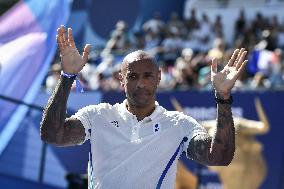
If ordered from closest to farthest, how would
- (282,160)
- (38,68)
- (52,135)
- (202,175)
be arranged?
(52,135) → (38,68) → (282,160) → (202,175)

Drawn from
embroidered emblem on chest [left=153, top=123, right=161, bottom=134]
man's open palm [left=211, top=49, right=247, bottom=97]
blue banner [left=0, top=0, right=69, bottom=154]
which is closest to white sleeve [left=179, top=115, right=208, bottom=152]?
embroidered emblem on chest [left=153, top=123, right=161, bottom=134]

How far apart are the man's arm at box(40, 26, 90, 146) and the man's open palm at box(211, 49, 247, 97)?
2.34 feet

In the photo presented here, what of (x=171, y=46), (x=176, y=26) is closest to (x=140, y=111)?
(x=171, y=46)

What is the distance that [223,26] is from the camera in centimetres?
1402

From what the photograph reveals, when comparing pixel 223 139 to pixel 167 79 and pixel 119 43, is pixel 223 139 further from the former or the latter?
pixel 119 43

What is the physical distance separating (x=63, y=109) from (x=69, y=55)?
0.30 meters

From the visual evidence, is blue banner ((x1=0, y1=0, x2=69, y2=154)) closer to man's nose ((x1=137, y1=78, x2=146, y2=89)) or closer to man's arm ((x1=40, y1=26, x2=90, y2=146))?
man's arm ((x1=40, y1=26, x2=90, y2=146))

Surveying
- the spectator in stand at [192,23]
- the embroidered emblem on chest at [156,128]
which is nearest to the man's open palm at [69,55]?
the embroidered emblem on chest at [156,128]

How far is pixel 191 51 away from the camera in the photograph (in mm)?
12391

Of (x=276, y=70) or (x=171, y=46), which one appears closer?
(x=276, y=70)

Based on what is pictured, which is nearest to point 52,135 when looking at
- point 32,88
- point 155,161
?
point 155,161

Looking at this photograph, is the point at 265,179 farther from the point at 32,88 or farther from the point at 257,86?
the point at 32,88

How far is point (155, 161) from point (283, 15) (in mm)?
10425

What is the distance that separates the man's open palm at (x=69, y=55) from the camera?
355 centimetres
